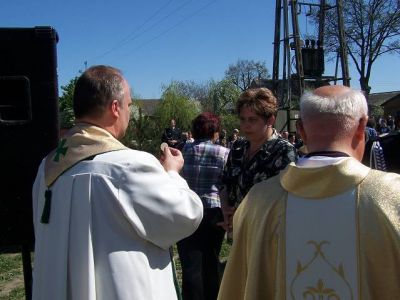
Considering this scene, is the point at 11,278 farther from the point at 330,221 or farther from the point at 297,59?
the point at 297,59

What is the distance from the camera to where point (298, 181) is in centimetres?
180

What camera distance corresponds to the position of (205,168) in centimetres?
421

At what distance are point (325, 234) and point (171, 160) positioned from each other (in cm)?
87

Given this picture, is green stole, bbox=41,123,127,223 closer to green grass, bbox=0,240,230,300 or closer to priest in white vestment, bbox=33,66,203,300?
priest in white vestment, bbox=33,66,203,300

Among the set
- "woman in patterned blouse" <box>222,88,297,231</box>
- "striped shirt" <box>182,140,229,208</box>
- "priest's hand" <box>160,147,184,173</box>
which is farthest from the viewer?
"striped shirt" <box>182,140,229,208</box>

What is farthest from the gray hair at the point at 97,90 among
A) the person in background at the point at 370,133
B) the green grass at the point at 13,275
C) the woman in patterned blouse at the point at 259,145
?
the green grass at the point at 13,275

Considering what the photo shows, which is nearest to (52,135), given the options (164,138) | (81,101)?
(81,101)

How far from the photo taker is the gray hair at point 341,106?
5.65 ft

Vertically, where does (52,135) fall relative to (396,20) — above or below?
below

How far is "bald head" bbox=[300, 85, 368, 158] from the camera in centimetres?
172

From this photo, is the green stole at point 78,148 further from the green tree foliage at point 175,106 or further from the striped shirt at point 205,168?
the green tree foliage at point 175,106

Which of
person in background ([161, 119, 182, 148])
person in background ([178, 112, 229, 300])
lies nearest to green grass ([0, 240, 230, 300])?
person in background ([178, 112, 229, 300])

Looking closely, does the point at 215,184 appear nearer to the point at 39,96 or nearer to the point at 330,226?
the point at 39,96

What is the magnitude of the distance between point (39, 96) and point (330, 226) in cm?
214
